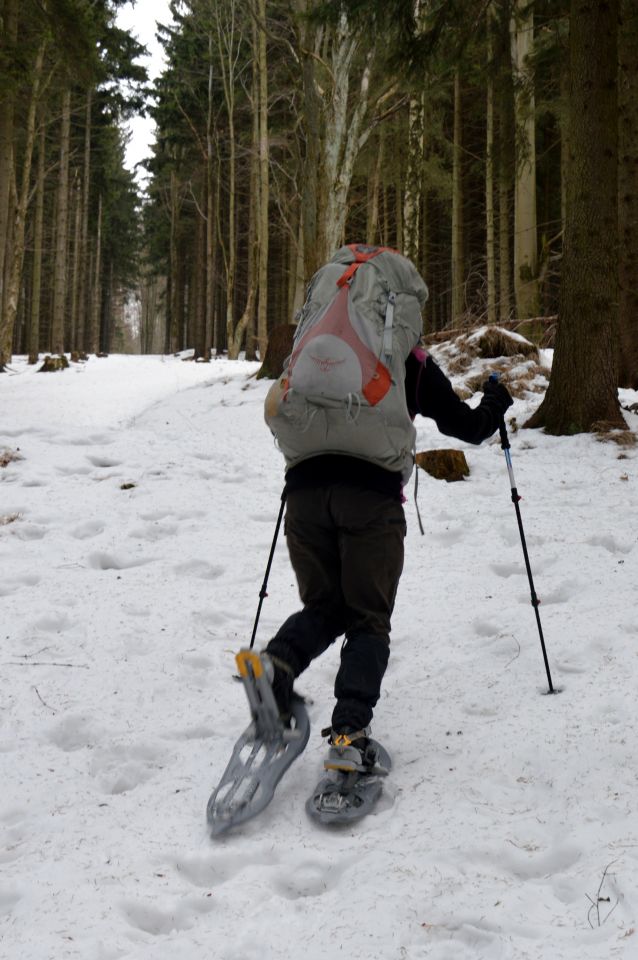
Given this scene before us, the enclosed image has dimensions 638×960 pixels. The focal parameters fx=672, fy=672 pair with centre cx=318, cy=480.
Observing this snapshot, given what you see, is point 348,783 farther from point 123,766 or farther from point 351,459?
point 351,459

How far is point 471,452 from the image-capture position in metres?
7.31

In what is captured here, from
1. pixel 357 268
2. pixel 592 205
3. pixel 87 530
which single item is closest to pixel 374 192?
pixel 592 205

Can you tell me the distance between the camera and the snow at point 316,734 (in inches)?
77.7

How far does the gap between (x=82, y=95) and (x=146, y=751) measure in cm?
2875

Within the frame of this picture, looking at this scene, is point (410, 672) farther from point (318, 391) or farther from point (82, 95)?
point (82, 95)

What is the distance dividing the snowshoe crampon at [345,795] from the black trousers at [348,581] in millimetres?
200

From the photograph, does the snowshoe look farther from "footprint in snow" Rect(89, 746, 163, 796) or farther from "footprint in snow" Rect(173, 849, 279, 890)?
"footprint in snow" Rect(89, 746, 163, 796)

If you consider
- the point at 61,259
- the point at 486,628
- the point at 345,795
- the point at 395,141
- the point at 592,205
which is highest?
the point at 395,141

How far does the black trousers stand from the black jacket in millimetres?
42

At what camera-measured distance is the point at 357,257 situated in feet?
9.50

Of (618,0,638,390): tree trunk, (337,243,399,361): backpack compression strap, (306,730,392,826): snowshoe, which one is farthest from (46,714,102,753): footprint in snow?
(618,0,638,390): tree trunk

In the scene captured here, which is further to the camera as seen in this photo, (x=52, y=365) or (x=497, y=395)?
(x=52, y=365)

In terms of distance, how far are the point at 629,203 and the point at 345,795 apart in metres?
8.24

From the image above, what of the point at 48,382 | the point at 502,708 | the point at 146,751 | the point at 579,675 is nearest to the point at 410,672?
the point at 502,708
